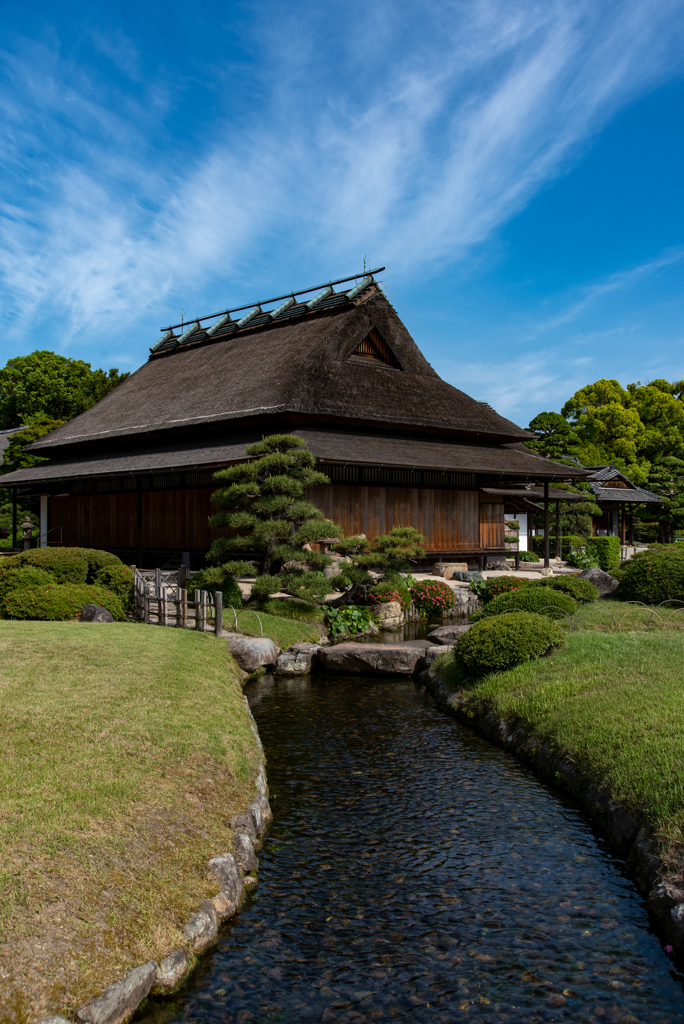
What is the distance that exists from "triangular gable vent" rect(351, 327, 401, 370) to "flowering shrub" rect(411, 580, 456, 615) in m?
10.8

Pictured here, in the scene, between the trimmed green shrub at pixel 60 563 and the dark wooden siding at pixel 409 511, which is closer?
the trimmed green shrub at pixel 60 563

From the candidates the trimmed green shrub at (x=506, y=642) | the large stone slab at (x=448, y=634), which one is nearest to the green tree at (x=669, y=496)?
the large stone slab at (x=448, y=634)

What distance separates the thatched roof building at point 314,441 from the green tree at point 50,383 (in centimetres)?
1549

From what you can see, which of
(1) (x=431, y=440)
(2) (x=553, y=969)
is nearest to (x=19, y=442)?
(1) (x=431, y=440)

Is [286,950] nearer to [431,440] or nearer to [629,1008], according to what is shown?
[629,1008]

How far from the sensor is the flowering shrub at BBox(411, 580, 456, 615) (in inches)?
747

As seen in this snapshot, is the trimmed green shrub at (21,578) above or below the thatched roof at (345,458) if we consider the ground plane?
below

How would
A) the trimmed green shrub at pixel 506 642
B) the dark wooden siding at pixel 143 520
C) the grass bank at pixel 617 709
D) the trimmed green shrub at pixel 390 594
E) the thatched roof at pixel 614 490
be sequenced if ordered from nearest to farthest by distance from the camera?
the grass bank at pixel 617 709 < the trimmed green shrub at pixel 506 642 < the trimmed green shrub at pixel 390 594 < the dark wooden siding at pixel 143 520 < the thatched roof at pixel 614 490

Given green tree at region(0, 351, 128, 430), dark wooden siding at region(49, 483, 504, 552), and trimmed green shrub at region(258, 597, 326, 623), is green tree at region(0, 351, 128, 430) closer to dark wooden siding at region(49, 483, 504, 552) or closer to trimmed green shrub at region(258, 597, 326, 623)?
dark wooden siding at region(49, 483, 504, 552)

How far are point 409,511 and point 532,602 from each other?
9995mm

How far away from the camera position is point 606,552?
2972 cm

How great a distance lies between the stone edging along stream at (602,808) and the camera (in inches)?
197

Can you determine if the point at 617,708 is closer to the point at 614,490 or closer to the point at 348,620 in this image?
the point at 348,620

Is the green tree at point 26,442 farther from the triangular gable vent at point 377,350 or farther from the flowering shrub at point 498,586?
the flowering shrub at point 498,586
